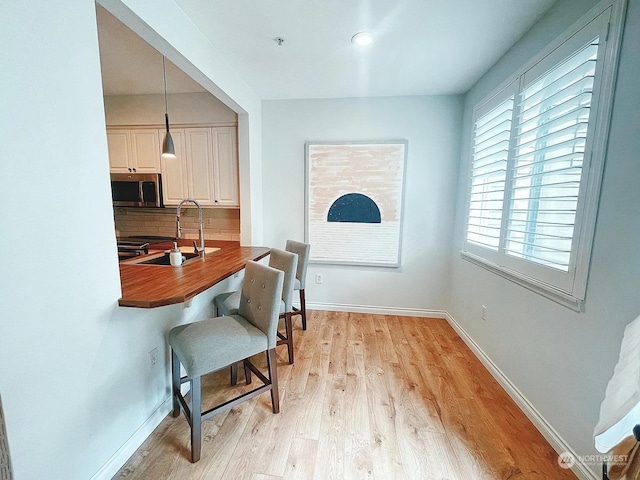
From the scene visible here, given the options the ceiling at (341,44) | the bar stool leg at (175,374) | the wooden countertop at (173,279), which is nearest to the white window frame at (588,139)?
the ceiling at (341,44)

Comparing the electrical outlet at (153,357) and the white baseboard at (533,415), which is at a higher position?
the electrical outlet at (153,357)

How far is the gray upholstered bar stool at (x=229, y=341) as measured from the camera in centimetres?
136

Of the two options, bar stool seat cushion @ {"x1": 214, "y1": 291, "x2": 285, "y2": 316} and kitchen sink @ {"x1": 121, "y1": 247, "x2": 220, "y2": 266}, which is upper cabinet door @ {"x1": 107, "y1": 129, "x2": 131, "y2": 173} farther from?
bar stool seat cushion @ {"x1": 214, "y1": 291, "x2": 285, "y2": 316}

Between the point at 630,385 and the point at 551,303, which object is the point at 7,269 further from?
the point at 551,303

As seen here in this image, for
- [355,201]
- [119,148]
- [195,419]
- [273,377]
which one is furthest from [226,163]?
[195,419]

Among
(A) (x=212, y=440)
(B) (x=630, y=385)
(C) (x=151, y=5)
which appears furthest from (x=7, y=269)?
(B) (x=630, y=385)

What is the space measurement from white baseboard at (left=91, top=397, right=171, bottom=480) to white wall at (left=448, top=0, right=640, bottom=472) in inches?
91.4

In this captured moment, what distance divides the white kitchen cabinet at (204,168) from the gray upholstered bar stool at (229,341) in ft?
5.37

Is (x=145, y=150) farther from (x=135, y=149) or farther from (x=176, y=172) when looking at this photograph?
(x=176, y=172)

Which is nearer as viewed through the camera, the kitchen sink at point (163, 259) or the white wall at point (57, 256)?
the white wall at point (57, 256)

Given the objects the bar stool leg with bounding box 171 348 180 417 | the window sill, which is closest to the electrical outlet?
the bar stool leg with bounding box 171 348 180 417

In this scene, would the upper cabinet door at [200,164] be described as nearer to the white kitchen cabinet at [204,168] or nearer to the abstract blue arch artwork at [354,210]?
the white kitchen cabinet at [204,168]

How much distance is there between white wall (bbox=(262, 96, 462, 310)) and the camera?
2951mm

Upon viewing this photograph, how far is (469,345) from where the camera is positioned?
257cm
